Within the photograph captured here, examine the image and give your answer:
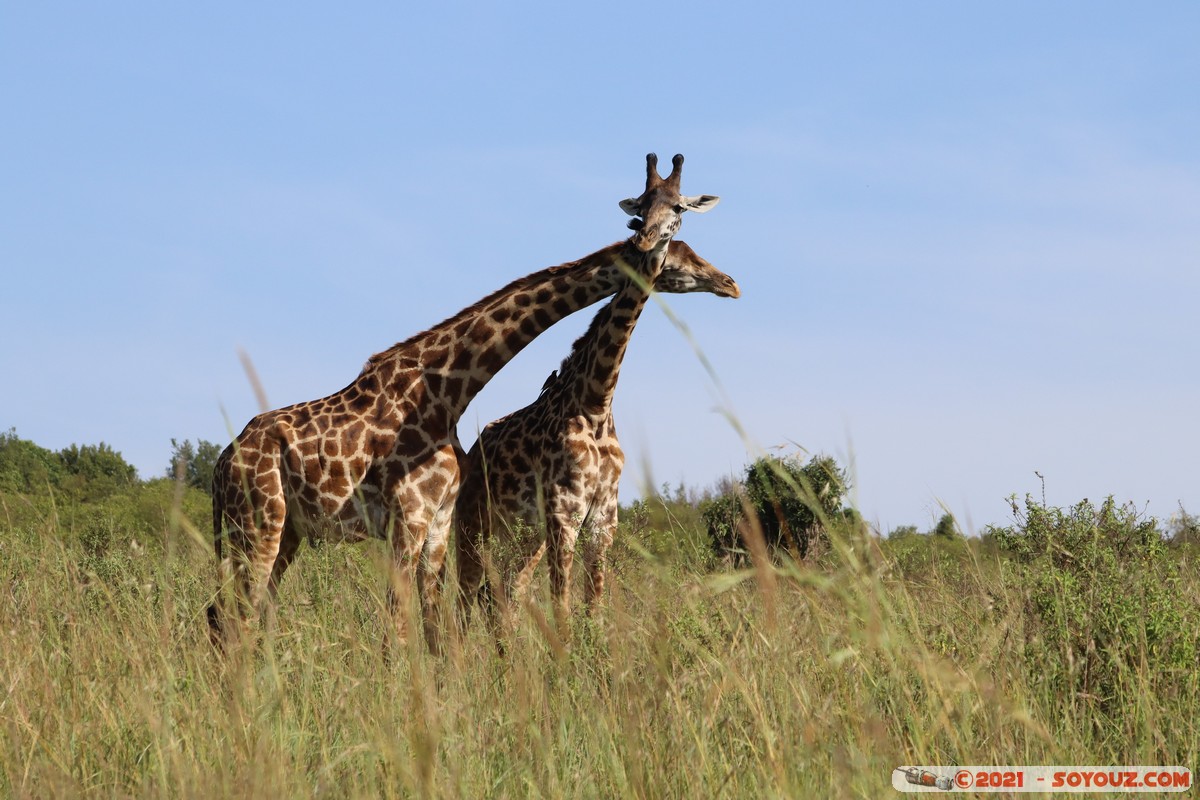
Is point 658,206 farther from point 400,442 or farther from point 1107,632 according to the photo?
point 1107,632

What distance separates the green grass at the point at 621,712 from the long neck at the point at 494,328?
2.53 metres

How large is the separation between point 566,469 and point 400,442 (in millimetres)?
1192

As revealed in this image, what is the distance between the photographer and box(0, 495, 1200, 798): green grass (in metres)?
3.80

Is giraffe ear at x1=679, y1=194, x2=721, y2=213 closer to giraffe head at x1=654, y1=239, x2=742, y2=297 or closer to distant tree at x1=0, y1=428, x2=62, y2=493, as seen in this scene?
giraffe head at x1=654, y1=239, x2=742, y2=297

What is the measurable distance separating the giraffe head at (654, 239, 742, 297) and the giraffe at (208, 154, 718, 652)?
32 centimetres

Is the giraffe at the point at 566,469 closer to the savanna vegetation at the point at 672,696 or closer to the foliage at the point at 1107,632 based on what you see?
the savanna vegetation at the point at 672,696

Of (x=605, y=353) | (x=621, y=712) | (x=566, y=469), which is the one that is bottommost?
(x=621, y=712)

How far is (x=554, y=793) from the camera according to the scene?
13.0ft

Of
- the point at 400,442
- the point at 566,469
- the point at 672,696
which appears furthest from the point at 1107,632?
the point at 400,442

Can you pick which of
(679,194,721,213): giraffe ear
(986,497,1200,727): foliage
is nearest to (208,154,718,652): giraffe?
(679,194,721,213): giraffe ear

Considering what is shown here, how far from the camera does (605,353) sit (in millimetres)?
8625

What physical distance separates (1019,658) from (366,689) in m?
2.91

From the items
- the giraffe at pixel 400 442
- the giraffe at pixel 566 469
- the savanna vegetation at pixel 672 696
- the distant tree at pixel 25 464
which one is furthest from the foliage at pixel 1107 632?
the distant tree at pixel 25 464

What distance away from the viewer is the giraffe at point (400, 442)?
25.4ft
